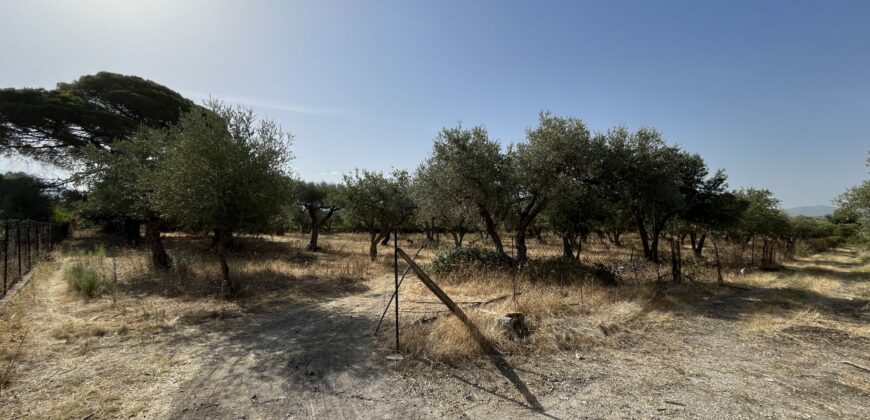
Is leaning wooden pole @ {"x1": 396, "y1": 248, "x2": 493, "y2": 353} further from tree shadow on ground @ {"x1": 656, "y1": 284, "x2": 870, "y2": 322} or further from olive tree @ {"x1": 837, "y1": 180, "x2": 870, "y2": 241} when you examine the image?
olive tree @ {"x1": 837, "y1": 180, "x2": 870, "y2": 241}

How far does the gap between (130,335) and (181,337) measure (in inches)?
38.6

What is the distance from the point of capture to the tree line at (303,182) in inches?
429

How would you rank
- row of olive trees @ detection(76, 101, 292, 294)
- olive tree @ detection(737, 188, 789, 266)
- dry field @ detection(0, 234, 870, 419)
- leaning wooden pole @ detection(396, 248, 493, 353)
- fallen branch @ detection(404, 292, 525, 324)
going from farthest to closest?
olive tree @ detection(737, 188, 789, 266), row of olive trees @ detection(76, 101, 292, 294), fallen branch @ detection(404, 292, 525, 324), leaning wooden pole @ detection(396, 248, 493, 353), dry field @ detection(0, 234, 870, 419)

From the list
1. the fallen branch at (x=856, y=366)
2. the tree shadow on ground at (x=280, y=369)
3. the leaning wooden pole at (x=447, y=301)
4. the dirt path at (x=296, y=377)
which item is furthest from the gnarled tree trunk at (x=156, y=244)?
the fallen branch at (x=856, y=366)

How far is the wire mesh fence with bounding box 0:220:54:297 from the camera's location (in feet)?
35.7

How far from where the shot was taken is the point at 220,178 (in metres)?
10.6

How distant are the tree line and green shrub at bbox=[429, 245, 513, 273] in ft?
2.39

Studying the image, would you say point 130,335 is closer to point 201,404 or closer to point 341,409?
point 201,404

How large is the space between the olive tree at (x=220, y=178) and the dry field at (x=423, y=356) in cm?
237

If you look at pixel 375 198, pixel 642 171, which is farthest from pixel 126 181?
pixel 642 171

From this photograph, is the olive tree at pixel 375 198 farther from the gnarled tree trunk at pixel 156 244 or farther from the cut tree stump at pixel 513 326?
the cut tree stump at pixel 513 326

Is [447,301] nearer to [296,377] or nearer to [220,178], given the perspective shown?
[296,377]

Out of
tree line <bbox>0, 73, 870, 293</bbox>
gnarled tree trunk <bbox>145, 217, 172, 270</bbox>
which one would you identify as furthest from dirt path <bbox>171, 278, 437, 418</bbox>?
gnarled tree trunk <bbox>145, 217, 172, 270</bbox>

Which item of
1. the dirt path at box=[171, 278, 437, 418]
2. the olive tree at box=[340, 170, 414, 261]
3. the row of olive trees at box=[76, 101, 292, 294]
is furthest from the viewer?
the olive tree at box=[340, 170, 414, 261]
